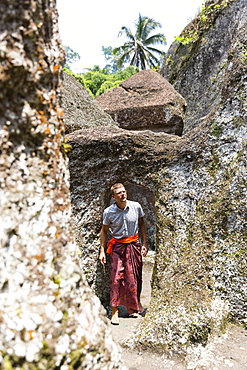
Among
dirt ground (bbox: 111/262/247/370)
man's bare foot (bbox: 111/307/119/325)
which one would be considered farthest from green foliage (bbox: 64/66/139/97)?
dirt ground (bbox: 111/262/247/370)

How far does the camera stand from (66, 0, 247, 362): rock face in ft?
11.2

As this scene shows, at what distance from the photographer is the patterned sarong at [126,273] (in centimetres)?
427

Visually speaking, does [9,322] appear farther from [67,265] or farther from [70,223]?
[70,223]

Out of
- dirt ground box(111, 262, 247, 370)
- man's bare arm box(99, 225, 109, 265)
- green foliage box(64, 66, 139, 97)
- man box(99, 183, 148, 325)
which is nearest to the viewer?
dirt ground box(111, 262, 247, 370)

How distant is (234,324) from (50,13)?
10.5 ft

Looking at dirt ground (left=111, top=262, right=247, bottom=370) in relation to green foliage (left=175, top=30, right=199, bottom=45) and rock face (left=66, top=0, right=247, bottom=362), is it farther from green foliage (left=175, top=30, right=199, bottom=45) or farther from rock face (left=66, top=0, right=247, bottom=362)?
green foliage (left=175, top=30, right=199, bottom=45)

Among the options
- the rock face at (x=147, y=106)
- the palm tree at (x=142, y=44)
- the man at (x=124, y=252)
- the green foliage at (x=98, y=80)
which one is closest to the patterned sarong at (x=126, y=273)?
the man at (x=124, y=252)

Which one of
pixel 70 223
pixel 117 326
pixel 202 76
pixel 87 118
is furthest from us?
pixel 202 76

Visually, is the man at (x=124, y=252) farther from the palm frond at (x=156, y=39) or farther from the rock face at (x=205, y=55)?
the palm frond at (x=156, y=39)

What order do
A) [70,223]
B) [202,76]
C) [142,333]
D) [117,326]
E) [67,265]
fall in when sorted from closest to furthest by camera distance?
[67,265] → [70,223] → [142,333] → [117,326] → [202,76]

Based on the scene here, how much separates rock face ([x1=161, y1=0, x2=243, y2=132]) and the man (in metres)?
4.62

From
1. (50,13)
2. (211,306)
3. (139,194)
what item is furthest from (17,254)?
(139,194)

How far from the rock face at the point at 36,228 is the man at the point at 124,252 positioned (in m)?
2.43

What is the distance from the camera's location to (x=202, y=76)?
876 centimetres
